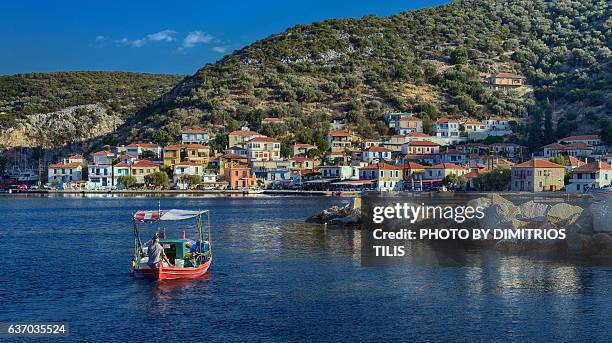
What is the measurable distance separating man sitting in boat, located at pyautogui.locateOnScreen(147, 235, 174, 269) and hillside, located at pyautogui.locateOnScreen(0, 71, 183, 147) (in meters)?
109

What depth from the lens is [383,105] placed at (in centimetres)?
12306

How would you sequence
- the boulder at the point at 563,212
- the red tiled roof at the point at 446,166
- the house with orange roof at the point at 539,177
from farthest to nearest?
the red tiled roof at the point at 446,166 → the house with orange roof at the point at 539,177 → the boulder at the point at 563,212

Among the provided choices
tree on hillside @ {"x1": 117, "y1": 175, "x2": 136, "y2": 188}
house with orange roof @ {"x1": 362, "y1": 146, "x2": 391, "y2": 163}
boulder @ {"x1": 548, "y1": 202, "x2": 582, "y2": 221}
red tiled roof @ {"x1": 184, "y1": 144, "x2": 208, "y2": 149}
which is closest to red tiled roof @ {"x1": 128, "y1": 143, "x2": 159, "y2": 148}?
tree on hillside @ {"x1": 117, "y1": 175, "x2": 136, "y2": 188}

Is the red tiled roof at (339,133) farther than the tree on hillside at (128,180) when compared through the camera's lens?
Yes

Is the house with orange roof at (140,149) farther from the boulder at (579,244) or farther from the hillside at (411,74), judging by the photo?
the boulder at (579,244)

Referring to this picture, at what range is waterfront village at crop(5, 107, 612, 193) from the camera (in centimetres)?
9200

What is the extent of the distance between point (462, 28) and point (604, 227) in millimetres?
130688

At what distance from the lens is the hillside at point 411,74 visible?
381 ft

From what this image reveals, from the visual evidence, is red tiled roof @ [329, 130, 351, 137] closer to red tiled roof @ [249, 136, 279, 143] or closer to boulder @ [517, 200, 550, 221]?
red tiled roof @ [249, 136, 279, 143]

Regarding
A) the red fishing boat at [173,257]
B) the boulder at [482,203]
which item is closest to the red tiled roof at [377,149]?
the boulder at [482,203]

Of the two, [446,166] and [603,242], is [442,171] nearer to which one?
[446,166]

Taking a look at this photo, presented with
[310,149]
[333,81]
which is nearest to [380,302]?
[310,149]

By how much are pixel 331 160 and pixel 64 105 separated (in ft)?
251

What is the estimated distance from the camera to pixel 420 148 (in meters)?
103
